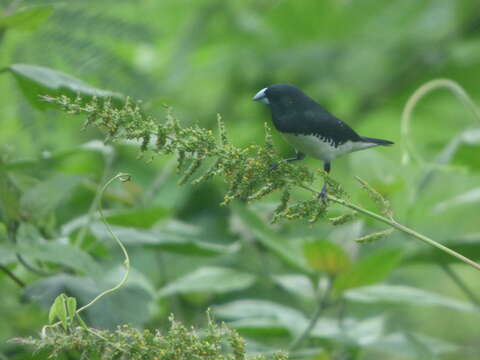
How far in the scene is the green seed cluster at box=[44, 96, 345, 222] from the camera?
70cm

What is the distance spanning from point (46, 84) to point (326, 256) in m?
0.56

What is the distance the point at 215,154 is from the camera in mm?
A: 724

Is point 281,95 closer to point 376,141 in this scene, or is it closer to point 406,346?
point 376,141

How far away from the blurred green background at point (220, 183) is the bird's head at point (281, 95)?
7.5 inches

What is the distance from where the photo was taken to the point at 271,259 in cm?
182

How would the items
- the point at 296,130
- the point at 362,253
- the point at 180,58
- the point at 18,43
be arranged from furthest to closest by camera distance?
the point at 180,58
the point at 362,253
the point at 18,43
the point at 296,130

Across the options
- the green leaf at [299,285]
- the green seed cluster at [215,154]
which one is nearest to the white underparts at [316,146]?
the green seed cluster at [215,154]

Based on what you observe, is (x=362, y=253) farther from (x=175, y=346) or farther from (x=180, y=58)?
(x=175, y=346)

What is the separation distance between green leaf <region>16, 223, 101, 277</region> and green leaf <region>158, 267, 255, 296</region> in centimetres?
27

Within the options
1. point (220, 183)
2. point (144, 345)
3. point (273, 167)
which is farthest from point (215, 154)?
point (220, 183)

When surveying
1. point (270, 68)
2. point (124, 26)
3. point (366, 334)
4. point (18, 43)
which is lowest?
point (366, 334)

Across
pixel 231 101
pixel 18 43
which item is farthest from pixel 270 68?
pixel 18 43

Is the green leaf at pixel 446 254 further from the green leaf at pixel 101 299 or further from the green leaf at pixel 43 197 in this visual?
the green leaf at pixel 43 197

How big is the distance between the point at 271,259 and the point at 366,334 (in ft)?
1.74
